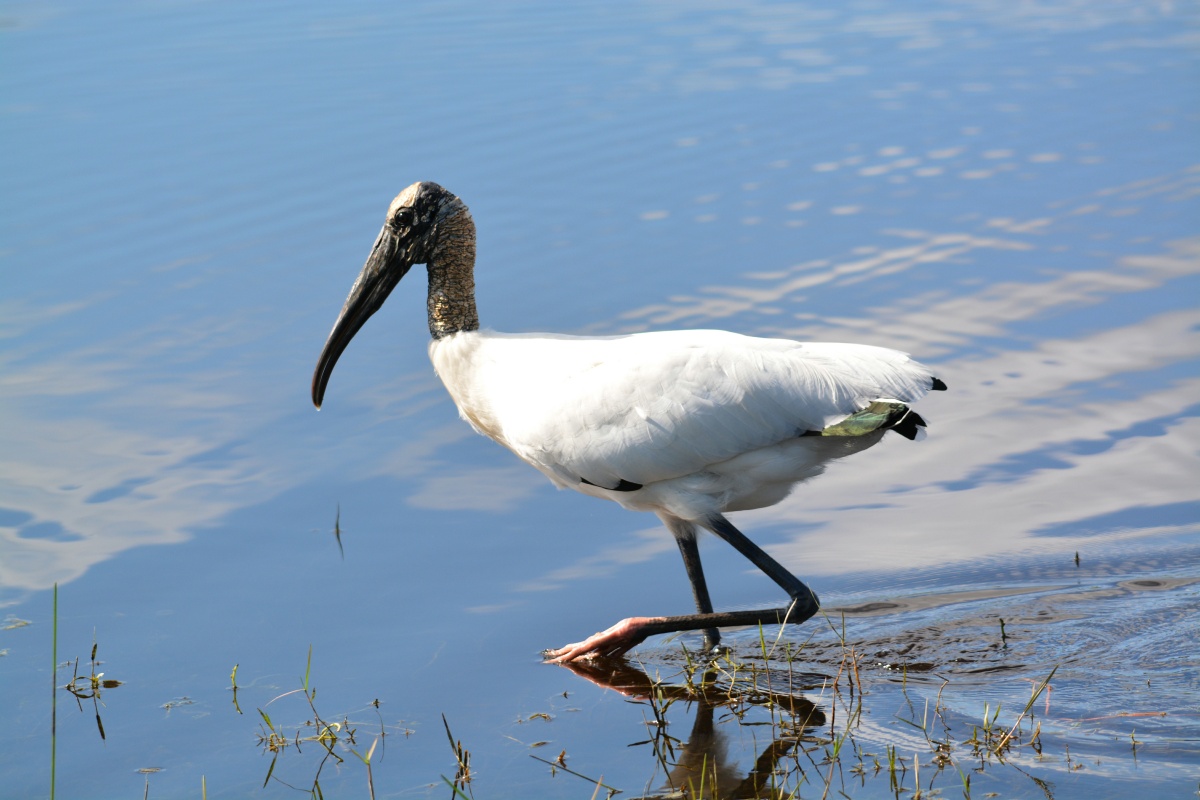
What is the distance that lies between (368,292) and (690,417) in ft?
4.86

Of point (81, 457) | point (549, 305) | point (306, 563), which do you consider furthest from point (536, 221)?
point (306, 563)

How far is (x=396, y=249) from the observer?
548 cm

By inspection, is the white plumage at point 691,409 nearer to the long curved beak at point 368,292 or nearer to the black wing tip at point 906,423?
A: the black wing tip at point 906,423

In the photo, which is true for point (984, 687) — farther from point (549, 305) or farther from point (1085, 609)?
point (549, 305)

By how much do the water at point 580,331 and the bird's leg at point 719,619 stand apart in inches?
6.1

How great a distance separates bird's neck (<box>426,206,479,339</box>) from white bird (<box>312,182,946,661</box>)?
0.22 m

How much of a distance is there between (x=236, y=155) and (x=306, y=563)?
634cm

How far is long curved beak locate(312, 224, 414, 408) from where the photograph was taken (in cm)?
548

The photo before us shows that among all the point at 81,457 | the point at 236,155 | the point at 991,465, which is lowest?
the point at 991,465

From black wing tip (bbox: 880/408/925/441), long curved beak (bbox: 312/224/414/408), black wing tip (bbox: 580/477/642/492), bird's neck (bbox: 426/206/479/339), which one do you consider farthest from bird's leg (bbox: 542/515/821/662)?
long curved beak (bbox: 312/224/414/408)

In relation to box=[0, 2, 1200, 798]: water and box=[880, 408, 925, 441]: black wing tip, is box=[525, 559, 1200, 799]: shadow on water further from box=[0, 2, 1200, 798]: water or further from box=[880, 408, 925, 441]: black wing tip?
box=[880, 408, 925, 441]: black wing tip

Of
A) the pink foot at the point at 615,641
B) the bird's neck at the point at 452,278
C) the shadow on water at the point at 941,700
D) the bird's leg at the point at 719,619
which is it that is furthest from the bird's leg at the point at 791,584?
the bird's neck at the point at 452,278

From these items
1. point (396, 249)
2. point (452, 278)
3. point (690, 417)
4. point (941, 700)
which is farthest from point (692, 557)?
point (396, 249)

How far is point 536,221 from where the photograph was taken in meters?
9.94
